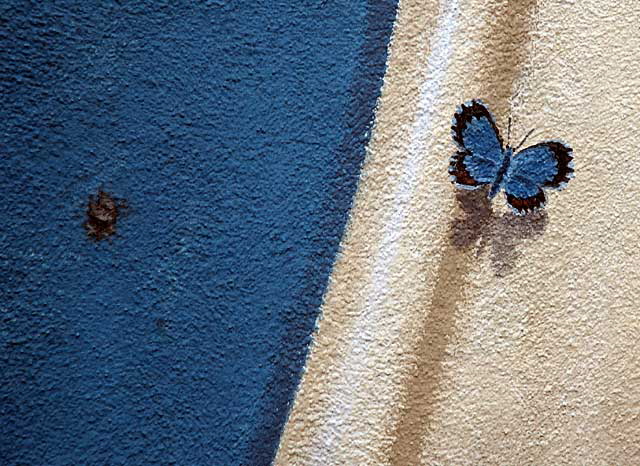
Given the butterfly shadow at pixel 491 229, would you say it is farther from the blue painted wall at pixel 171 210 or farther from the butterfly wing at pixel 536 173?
the blue painted wall at pixel 171 210

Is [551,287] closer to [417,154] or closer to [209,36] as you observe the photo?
[417,154]

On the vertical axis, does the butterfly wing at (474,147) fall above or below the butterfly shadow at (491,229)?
above

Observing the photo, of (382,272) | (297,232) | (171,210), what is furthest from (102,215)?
(382,272)

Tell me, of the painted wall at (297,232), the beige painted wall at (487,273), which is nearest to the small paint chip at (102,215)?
the painted wall at (297,232)

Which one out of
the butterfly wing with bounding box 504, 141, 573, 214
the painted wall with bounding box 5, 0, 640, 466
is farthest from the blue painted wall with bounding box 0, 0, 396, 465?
the butterfly wing with bounding box 504, 141, 573, 214

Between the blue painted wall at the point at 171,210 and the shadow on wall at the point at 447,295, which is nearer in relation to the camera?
the blue painted wall at the point at 171,210

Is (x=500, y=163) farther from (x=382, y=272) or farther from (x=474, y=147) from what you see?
(x=382, y=272)
